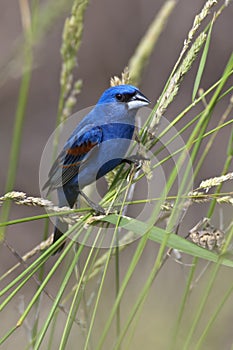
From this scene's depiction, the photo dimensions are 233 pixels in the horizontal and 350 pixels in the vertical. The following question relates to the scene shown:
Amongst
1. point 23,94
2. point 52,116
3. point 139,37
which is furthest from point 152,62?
point 23,94

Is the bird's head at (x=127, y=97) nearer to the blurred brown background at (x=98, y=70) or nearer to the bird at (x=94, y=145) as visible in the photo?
the bird at (x=94, y=145)

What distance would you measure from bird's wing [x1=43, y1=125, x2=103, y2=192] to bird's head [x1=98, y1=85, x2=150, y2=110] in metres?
0.13

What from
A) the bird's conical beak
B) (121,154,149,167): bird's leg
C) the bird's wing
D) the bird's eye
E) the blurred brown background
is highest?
the blurred brown background

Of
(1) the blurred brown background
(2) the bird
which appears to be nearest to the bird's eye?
(2) the bird

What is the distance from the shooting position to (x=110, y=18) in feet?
20.7

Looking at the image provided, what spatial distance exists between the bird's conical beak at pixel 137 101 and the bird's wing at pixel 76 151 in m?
0.21

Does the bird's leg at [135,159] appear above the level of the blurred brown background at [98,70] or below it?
below

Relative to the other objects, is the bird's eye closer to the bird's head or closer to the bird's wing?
the bird's head

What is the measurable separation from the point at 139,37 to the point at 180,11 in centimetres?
55

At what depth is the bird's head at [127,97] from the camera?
2.08m

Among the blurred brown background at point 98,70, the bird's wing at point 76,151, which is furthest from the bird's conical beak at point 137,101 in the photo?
the blurred brown background at point 98,70

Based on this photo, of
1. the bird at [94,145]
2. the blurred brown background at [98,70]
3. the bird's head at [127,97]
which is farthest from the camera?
the blurred brown background at [98,70]

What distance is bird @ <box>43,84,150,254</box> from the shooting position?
2.18 meters

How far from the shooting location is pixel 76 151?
231 centimetres
